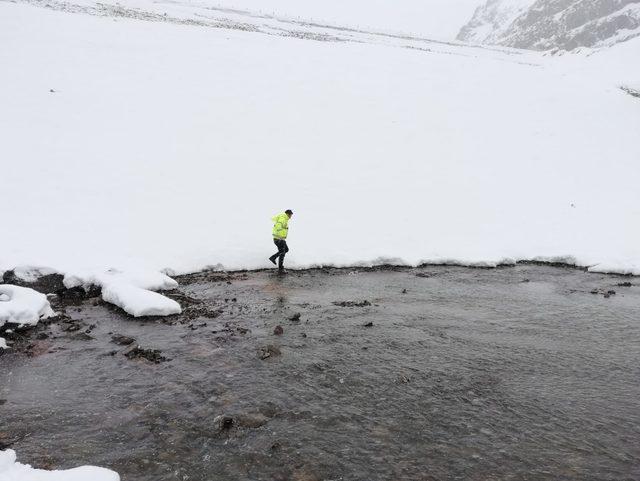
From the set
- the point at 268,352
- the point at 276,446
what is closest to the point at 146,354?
the point at 268,352

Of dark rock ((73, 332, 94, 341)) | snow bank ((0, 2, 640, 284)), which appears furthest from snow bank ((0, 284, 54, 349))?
snow bank ((0, 2, 640, 284))

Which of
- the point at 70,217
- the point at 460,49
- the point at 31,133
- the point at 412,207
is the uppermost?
the point at 460,49

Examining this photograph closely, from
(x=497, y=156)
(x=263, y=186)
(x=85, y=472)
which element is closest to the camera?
(x=85, y=472)

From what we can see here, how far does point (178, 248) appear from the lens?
571 inches

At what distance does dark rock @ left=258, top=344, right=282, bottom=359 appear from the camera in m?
8.82

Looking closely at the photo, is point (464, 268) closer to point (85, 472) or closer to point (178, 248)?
point (178, 248)

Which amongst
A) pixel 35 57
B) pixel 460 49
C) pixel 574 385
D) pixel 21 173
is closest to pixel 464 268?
pixel 574 385

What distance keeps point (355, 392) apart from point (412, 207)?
41.3ft

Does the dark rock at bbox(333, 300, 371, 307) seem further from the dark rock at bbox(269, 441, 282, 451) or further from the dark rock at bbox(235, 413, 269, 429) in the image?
the dark rock at bbox(269, 441, 282, 451)

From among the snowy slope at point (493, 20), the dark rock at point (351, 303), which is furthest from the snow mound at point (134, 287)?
the snowy slope at point (493, 20)

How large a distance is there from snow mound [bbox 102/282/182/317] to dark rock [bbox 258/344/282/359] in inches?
110

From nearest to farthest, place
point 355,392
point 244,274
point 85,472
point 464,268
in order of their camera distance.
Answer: point 85,472
point 355,392
point 244,274
point 464,268

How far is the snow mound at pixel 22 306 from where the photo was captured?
948cm

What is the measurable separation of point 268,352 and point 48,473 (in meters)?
4.18
